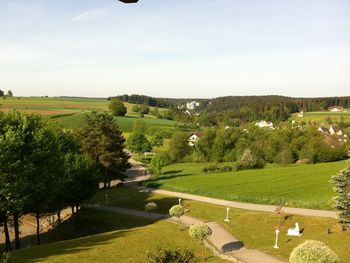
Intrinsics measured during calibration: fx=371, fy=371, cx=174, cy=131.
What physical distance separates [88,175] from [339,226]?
79.0 feet

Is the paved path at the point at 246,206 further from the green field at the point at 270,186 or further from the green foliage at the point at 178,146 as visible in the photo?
the green foliage at the point at 178,146

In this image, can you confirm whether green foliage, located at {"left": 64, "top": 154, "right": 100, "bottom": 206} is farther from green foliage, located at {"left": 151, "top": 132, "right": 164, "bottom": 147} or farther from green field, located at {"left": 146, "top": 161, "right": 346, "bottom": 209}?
green foliage, located at {"left": 151, "top": 132, "right": 164, "bottom": 147}

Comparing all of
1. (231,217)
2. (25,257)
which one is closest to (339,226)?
(231,217)

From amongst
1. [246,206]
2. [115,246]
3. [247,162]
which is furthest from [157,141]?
[115,246]

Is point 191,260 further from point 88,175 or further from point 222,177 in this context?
point 222,177

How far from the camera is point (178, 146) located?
89625 mm

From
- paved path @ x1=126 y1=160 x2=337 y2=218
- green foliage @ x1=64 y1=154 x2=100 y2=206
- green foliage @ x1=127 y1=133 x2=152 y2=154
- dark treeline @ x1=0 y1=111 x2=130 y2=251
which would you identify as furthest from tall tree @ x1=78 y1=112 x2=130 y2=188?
green foliage @ x1=127 y1=133 x2=152 y2=154

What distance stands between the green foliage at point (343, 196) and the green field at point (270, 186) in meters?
7.95

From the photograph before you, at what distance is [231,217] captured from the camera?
34062 mm

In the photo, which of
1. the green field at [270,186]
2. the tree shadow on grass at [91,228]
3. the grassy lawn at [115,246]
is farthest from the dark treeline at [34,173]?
the green field at [270,186]

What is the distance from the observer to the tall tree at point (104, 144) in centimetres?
5244

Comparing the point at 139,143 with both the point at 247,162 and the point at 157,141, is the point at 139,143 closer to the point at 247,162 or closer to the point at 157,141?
the point at 157,141

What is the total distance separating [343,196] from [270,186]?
2239 centimetres

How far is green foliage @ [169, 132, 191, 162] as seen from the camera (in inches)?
3499
